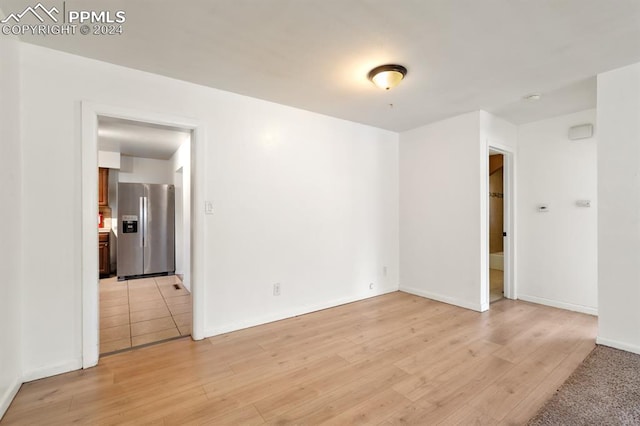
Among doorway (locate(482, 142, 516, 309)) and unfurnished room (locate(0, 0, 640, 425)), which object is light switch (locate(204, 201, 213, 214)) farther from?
doorway (locate(482, 142, 516, 309))

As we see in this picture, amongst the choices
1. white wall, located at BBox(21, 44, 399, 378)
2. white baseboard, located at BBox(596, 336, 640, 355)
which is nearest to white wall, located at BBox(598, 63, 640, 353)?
white baseboard, located at BBox(596, 336, 640, 355)

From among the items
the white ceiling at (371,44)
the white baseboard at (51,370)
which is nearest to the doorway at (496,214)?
the white ceiling at (371,44)

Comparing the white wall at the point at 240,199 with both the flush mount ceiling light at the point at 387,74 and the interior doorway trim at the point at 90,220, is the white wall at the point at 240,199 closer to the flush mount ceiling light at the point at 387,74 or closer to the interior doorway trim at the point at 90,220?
the interior doorway trim at the point at 90,220

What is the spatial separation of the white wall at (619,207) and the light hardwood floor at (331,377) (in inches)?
15.2

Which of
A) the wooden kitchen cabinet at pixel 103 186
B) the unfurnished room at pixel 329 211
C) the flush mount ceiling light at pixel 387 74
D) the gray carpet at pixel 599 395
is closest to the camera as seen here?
the gray carpet at pixel 599 395

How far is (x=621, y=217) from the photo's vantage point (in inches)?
103

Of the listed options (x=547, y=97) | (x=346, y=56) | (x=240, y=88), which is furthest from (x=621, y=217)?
(x=240, y=88)

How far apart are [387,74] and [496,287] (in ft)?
13.8

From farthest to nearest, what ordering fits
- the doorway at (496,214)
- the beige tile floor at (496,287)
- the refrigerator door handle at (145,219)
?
the doorway at (496,214), the refrigerator door handle at (145,219), the beige tile floor at (496,287)

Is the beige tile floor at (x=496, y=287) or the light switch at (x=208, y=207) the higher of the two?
the light switch at (x=208, y=207)

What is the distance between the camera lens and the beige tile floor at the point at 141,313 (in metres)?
2.97

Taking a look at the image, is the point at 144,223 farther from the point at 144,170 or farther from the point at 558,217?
the point at 558,217

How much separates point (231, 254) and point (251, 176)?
90 cm

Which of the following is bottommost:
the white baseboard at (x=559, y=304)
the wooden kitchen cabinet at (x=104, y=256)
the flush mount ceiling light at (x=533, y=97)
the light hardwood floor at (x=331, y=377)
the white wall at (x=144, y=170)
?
the light hardwood floor at (x=331, y=377)
